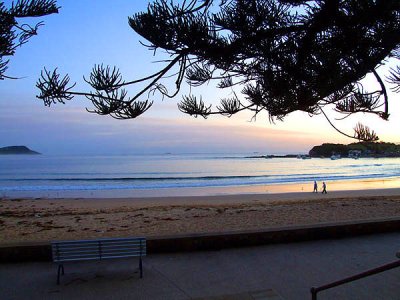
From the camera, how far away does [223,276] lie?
4.21 m

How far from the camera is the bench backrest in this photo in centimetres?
418

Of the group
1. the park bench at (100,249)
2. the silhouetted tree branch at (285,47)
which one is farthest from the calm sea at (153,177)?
the silhouetted tree branch at (285,47)

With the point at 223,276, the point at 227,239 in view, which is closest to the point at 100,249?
the point at 223,276

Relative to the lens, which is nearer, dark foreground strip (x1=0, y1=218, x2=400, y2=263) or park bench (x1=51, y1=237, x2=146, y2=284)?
park bench (x1=51, y1=237, x2=146, y2=284)

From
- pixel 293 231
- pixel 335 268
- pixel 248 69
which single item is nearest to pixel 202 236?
pixel 293 231

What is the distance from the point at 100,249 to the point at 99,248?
0.05ft

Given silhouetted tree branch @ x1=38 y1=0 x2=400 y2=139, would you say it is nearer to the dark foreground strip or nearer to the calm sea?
the dark foreground strip

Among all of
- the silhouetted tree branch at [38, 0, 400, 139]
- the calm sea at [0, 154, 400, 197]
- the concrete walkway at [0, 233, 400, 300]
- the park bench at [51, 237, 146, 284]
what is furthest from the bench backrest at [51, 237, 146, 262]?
the calm sea at [0, 154, 400, 197]

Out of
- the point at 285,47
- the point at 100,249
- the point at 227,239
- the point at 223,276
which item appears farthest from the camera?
the point at 227,239

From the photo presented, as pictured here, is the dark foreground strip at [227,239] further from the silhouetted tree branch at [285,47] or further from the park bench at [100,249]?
the silhouetted tree branch at [285,47]

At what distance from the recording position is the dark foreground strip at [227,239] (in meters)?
4.71

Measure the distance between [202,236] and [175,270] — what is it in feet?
2.74

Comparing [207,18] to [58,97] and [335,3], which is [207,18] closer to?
[335,3]

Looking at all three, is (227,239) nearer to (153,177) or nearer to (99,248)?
(99,248)
